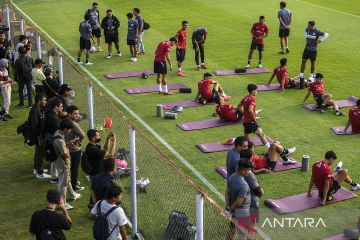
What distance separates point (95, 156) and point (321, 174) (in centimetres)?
441

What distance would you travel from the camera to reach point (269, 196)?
12.9 meters

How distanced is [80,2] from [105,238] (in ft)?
95.0

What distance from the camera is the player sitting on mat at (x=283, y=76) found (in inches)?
790

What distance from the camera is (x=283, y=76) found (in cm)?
2006

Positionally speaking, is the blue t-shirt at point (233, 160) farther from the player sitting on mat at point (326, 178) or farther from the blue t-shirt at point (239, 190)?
the player sitting on mat at point (326, 178)

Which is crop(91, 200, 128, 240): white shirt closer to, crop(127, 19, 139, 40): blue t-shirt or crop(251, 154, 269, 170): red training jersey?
crop(251, 154, 269, 170): red training jersey

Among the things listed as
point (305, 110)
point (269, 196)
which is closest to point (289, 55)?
point (305, 110)

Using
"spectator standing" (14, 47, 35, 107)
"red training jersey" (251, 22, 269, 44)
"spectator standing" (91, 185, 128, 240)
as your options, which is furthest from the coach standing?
"spectator standing" (91, 185, 128, 240)

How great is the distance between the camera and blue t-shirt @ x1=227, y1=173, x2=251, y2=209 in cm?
991

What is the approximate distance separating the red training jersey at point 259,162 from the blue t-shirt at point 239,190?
12.9 ft

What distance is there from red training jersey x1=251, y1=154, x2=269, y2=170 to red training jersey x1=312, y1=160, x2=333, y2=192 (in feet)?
5.87

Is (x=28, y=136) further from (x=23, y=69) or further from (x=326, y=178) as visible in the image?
(x=326, y=178)

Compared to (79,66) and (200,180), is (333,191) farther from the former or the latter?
(79,66)

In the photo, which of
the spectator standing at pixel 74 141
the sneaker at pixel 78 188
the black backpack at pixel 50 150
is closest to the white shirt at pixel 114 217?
the black backpack at pixel 50 150
